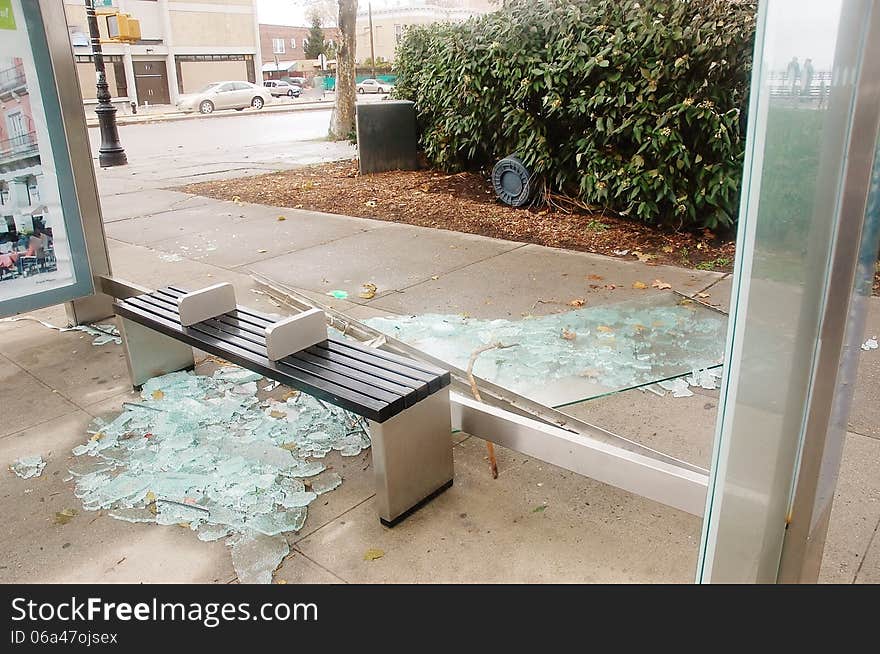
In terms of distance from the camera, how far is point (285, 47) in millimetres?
82000

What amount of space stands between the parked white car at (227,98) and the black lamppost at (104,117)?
21.9 meters

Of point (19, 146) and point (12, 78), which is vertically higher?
point (12, 78)

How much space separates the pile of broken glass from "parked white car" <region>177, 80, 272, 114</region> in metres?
34.9

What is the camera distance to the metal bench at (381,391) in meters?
2.63

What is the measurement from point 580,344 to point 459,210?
4.35 m

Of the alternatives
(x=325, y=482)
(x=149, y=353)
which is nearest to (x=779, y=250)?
(x=325, y=482)

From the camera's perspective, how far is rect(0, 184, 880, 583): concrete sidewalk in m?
2.47

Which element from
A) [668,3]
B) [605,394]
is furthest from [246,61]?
[605,394]

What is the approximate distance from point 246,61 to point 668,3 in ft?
173

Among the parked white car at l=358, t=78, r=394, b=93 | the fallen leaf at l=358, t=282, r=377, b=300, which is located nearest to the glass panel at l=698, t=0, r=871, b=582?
the fallen leaf at l=358, t=282, r=377, b=300

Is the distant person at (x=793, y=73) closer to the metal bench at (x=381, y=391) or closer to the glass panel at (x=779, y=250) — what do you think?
the glass panel at (x=779, y=250)

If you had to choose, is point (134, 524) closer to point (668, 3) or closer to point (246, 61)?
point (668, 3)

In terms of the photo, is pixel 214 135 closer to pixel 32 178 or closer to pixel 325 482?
pixel 32 178

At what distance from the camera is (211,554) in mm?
2578
